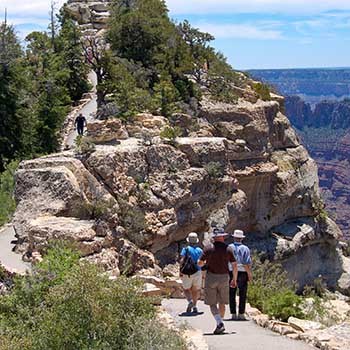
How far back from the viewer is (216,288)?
1180 centimetres

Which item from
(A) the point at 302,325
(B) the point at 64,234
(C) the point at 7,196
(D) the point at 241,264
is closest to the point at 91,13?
(C) the point at 7,196

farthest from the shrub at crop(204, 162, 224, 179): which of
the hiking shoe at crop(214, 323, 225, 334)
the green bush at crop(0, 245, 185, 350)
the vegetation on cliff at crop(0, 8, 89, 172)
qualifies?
the green bush at crop(0, 245, 185, 350)

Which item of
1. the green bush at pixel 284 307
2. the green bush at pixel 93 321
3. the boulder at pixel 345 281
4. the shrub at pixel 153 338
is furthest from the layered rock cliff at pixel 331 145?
the shrub at pixel 153 338

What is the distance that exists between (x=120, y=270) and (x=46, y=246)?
1.97 metres

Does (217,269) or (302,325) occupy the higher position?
(217,269)

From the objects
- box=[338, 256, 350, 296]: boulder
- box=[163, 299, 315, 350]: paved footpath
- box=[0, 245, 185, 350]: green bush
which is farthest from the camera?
box=[338, 256, 350, 296]: boulder

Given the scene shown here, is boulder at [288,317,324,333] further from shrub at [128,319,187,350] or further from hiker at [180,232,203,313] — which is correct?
shrub at [128,319,187,350]

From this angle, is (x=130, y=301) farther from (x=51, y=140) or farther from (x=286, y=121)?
(x=286, y=121)

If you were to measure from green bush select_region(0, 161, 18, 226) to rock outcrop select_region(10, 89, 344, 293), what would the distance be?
2.36 meters

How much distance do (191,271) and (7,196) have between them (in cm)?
991

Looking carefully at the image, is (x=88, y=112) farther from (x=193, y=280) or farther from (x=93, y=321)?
(x=93, y=321)

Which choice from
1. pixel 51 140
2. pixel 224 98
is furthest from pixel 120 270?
pixel 224 98

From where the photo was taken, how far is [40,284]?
1093cm

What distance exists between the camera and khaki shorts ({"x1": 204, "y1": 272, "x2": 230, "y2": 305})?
11.8 metres
